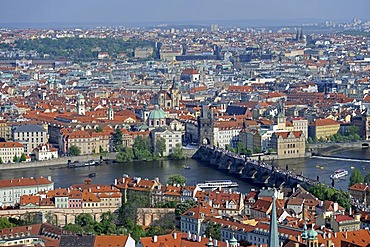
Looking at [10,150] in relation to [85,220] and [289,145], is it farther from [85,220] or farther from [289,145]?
[85,220]

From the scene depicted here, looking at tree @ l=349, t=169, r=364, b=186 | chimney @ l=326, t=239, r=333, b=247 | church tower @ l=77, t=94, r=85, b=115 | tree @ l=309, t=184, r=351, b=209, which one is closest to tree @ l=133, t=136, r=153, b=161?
church tower @ l=77, t=94, r=85, b=115

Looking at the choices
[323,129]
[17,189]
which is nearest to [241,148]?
[323,129]

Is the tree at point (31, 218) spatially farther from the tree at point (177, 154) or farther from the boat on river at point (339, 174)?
the tree at point (177, 154)

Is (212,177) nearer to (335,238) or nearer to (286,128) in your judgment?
(286,128)

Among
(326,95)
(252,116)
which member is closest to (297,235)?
(252,116)

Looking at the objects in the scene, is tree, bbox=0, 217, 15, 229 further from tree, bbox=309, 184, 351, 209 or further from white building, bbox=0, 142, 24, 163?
white building, bbox=0, 142, 24, 163

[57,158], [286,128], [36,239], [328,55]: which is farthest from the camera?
[328,55]
